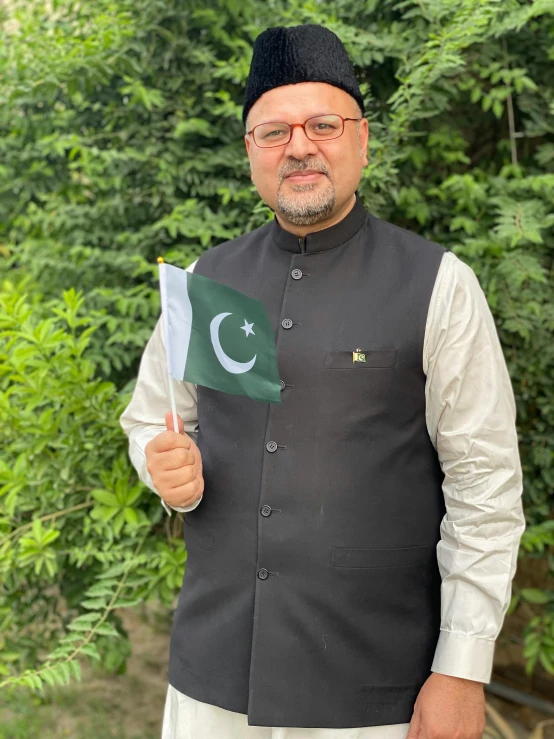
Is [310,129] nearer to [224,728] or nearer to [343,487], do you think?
[343,487]

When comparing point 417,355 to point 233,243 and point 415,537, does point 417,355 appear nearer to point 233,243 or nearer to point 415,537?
point 415,537

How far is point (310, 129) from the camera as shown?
195cm

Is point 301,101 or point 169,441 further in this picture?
point 301,101

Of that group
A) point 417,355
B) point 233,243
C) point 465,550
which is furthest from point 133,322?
point 465,550

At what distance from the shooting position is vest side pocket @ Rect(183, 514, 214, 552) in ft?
6.51

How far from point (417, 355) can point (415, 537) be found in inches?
16.8

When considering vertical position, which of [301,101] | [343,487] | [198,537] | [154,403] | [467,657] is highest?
[301,101]

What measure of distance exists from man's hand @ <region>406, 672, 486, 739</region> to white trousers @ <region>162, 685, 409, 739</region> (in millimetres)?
91

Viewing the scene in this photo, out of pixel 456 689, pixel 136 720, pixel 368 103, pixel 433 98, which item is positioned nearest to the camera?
pixel 456 689

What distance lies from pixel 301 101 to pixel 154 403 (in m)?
0.87

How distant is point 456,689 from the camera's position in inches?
69.9

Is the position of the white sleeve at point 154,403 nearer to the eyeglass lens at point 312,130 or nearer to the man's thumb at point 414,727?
the eyeglass lens at point 312,130

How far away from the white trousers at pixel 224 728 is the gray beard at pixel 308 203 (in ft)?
3.88

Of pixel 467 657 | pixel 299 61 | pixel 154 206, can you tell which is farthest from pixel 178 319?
pixel 154 206
